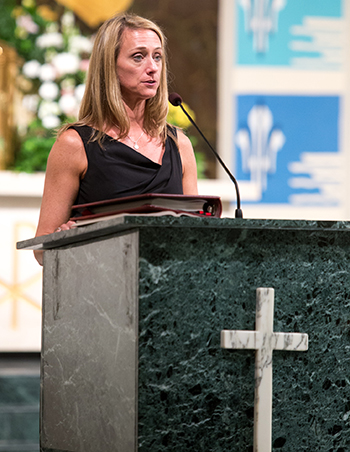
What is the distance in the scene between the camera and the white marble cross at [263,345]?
1.22 meters

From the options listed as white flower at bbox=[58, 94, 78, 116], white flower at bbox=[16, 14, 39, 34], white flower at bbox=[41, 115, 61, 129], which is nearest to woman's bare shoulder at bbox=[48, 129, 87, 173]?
white flower at bbox=[58, 94, 78, 116]

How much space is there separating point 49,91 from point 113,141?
11.7 feet

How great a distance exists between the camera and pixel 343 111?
604 centimetres

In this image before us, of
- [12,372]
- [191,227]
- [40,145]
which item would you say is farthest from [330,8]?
[191,227]

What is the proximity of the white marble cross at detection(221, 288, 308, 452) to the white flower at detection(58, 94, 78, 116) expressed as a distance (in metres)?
4.07

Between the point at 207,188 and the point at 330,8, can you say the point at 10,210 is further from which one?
the point at 330,8

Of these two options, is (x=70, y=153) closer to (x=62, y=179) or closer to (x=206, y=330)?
(x=62, y=179)

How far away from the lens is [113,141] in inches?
70.1

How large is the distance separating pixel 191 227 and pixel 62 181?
2.17ft

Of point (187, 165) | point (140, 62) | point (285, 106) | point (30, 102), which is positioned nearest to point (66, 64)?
point (30, 102)

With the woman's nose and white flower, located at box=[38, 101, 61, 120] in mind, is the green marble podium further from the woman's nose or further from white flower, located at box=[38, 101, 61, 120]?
white flower, located at box=[38, 101, 61, 120]

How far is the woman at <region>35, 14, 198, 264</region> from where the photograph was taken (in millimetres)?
1751

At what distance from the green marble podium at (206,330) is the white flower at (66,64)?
405 centimetres

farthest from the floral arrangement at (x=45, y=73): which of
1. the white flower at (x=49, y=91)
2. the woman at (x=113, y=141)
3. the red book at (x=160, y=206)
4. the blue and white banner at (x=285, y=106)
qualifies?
the red book at (x=160, y=206)
